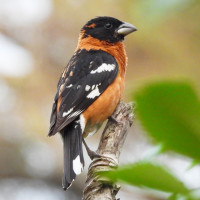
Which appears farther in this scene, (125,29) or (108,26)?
(108,26)

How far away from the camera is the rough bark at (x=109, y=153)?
2.30m

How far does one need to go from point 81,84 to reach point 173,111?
379 cm

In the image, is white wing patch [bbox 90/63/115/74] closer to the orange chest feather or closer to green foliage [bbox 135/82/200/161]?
the orange chest feather

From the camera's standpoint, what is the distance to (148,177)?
46 centimetres

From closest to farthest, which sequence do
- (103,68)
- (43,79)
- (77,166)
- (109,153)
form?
1. (109,153)
2. (77,166)
3. (103,68)
4. (43,79)

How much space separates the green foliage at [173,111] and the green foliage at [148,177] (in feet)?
0.09

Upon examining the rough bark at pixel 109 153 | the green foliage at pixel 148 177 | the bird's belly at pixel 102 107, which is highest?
the bird's belly at pixel 102 107

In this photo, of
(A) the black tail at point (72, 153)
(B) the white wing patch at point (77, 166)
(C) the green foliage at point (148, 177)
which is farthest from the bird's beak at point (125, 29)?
(C) the green foliage at point (148, 177)

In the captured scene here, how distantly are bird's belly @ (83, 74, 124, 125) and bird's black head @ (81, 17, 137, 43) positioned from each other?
3.19ft

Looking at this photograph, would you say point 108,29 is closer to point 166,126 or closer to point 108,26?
point 108,26

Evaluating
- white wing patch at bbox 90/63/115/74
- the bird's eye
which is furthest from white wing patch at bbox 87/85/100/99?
the bird's eye

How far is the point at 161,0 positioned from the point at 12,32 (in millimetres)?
10461

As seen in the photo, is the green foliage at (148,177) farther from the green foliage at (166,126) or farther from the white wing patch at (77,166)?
the white wing patch at (77,166)

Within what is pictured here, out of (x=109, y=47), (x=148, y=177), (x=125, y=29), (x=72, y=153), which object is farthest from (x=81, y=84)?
(x=148, y=177)
